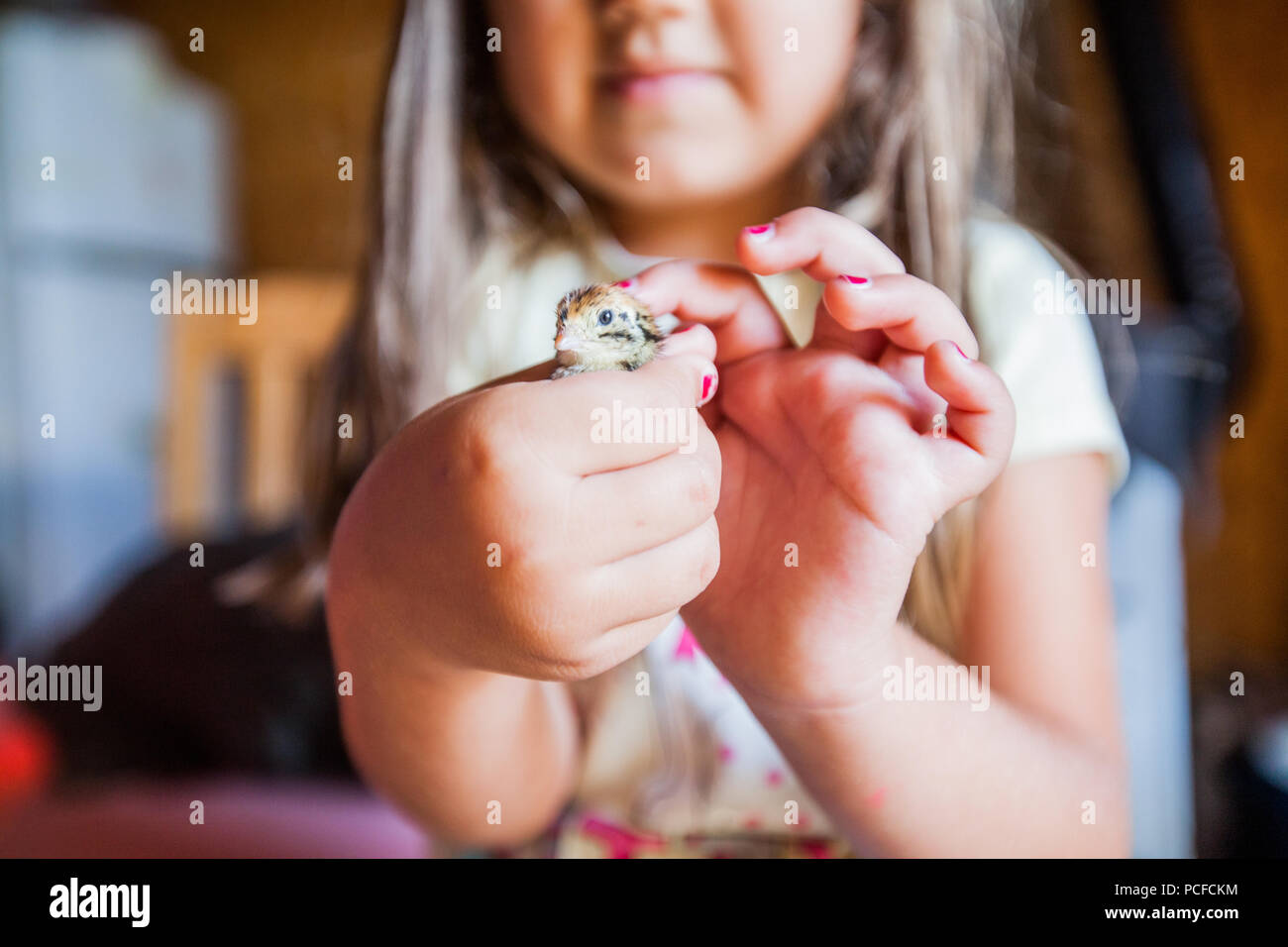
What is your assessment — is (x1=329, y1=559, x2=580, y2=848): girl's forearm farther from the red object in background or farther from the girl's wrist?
the red object in background

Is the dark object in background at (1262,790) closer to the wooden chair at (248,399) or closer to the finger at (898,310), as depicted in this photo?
the finger at (898,310)

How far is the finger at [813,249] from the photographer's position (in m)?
0.32

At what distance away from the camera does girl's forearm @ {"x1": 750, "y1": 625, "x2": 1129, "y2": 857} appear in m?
0.35

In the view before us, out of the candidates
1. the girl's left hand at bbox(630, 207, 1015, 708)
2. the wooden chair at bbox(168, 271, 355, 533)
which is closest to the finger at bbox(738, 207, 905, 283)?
the girl's left hand at bbox(630, 207, 1015, 708)

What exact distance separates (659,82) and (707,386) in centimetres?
16

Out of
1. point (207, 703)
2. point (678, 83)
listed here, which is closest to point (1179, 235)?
point (678, 83)

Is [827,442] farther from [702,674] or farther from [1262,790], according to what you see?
[1262,790]

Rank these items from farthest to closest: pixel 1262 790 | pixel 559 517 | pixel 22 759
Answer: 1. pixel 22 759
2. pixel 1262 790
3. pixel 559 517

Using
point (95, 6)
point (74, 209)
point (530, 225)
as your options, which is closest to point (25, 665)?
point (530, 225)

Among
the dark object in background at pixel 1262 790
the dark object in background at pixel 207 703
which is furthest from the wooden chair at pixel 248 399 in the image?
the dark object in background at pixel 1262 790

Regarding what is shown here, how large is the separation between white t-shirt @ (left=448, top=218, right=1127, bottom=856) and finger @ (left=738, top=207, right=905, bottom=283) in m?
0.09

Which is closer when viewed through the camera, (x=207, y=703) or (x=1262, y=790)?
(x=1262, y=790)

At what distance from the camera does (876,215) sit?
41 cm

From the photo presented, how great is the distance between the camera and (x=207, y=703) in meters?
0.86
